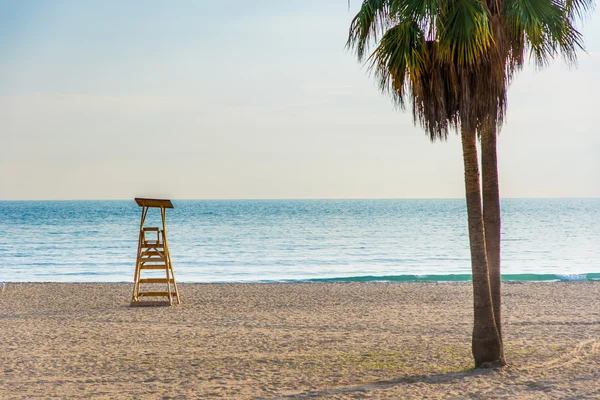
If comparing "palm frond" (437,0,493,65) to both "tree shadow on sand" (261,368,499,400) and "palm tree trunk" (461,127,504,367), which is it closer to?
"palm tree trunk" (461,127,504,367)

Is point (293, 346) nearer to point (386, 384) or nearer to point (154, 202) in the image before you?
point (386, 384)

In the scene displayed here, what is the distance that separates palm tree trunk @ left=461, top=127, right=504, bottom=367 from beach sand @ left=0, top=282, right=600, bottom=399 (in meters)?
0.26

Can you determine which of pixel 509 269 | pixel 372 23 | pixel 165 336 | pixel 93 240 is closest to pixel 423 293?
pixel 165 336

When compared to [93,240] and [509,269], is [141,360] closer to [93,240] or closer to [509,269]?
[509,269]

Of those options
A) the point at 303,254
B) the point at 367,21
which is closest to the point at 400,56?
the point at 367,21

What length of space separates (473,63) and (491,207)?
1.61 m

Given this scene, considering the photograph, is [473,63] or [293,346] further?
[293,346]

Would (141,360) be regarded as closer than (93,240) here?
Yes

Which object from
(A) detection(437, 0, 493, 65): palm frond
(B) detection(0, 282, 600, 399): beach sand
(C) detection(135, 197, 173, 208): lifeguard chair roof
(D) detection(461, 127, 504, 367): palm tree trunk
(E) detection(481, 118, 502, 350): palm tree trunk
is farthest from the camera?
(C) detection(135, 197, 173, 208): lifeguard chair roof

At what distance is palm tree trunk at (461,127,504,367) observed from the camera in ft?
22.3

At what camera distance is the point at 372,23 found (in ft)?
22.5

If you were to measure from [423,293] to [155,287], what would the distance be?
21.7 ft

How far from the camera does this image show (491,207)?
7.11 m

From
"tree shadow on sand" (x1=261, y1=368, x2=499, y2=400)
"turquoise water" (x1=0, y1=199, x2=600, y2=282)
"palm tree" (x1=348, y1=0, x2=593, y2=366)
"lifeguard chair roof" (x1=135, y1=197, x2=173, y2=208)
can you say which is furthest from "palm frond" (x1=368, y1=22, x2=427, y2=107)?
"turquoise water" (x1=0, y1=199, x2=600, y2=282)
